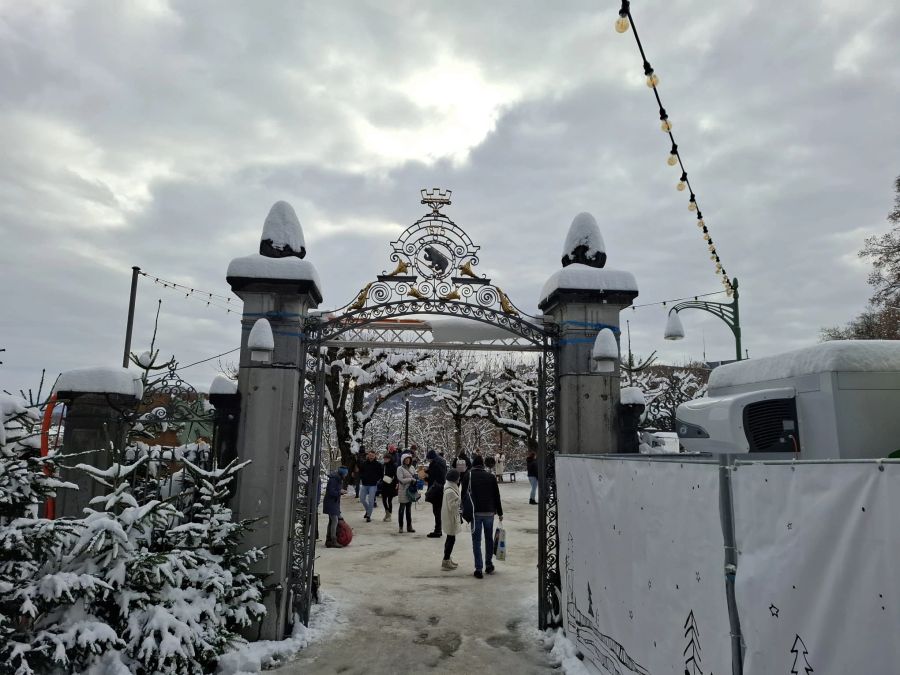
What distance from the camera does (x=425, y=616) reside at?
23.6 ft

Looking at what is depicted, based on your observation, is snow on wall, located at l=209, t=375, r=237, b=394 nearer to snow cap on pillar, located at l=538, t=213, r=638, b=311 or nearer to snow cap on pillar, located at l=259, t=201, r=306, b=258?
snow cap on pillar, located at l=259, t=201, r=306, b=258

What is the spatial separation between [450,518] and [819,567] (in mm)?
7682

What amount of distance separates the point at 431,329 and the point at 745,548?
4984 mm

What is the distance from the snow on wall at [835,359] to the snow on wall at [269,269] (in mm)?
4925

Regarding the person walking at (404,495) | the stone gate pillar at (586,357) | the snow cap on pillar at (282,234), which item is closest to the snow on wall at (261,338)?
the snow cap on pillar at (282,234)

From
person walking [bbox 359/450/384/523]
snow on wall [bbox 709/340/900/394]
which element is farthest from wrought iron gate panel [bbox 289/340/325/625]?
person walking [bbox 359/450/384/523]

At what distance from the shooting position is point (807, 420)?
14.9 ft

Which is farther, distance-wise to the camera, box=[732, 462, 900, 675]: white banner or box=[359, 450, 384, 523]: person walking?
box=[359, 450, 384, 523]: person walking

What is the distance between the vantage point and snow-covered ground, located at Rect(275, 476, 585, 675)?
19.1ft

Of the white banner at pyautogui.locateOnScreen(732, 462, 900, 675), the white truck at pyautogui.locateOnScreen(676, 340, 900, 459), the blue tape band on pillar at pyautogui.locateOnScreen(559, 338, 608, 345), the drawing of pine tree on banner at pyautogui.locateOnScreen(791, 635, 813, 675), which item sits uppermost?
the blue tape band on pillar at pyautogui.locateOnScreen(559, 338, 608, 345)

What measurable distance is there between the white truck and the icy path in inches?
121

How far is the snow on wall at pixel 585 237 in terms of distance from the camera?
24.7 feet

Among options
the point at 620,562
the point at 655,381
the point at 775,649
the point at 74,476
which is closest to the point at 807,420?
the point at 620,562

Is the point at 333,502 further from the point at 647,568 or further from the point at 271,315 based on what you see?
the point at 647,568
